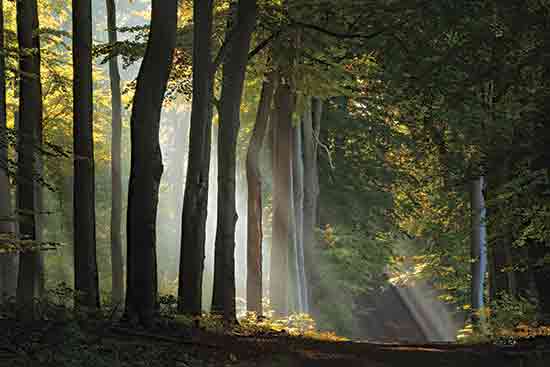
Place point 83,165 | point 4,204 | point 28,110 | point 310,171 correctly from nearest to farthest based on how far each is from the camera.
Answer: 1. point 83,165
2. point 28,110
3. point 4,204
4. point 310,171

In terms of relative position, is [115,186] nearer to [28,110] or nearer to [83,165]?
[28,110]

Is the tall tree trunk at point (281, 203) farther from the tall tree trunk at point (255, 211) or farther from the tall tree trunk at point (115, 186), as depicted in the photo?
the tall tree trunk at point (115, 186)

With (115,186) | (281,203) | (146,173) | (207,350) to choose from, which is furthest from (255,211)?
(207,350)

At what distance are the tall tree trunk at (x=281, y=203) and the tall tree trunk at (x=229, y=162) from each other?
20.0ft

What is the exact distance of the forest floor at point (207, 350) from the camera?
311 inches

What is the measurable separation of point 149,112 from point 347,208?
24.6 m

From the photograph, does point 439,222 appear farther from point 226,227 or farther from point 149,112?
point 149,112

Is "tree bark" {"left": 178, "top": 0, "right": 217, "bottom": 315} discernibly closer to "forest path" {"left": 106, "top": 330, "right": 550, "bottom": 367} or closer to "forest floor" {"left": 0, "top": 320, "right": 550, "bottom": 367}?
"forest floor" {"left": 0, "top": 320, "right": 550, "bottom": 367}

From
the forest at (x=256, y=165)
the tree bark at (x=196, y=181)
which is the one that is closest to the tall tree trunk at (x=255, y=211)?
the forest at (x=256, y=165)

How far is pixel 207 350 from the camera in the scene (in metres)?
10.0

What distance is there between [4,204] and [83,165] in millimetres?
3089

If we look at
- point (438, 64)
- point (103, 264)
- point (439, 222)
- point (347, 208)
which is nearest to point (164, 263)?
point (103, 264)

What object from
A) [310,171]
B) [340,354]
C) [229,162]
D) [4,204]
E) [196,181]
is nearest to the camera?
[340,354]

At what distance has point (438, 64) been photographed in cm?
1288
